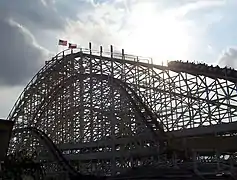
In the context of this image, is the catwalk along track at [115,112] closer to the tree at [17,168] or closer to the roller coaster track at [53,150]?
the roller coaster track at [53,150]

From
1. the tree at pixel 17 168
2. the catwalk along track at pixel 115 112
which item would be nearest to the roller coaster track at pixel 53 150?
the catwalk along track at pixel 115 112

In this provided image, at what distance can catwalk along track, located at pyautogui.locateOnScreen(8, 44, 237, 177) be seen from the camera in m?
21.9

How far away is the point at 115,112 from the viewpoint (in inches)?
974

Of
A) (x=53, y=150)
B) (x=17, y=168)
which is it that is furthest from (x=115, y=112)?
(x=17, y=168)

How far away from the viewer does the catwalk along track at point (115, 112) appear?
71.7 ft

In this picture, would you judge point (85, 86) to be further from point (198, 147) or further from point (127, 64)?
point (198, 147)

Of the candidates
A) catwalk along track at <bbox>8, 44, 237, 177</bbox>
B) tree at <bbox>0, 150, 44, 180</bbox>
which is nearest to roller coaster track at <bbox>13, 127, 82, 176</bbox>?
catwalk along track at <bbox>8, 44, 237, 177</bbox>

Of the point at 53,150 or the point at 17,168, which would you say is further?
the point at 53,150

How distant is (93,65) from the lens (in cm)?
2650

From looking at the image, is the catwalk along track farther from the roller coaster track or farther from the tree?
the tree

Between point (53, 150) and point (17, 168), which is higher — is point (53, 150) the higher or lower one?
the higher one

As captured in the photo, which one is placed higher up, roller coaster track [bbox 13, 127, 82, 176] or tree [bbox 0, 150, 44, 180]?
roller coaster track [bbox 13, 127, 82, 176]

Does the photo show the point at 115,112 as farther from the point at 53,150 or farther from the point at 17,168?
the point at 17,168

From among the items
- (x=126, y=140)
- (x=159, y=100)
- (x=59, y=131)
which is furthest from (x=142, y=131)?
(x=59, y=131)
